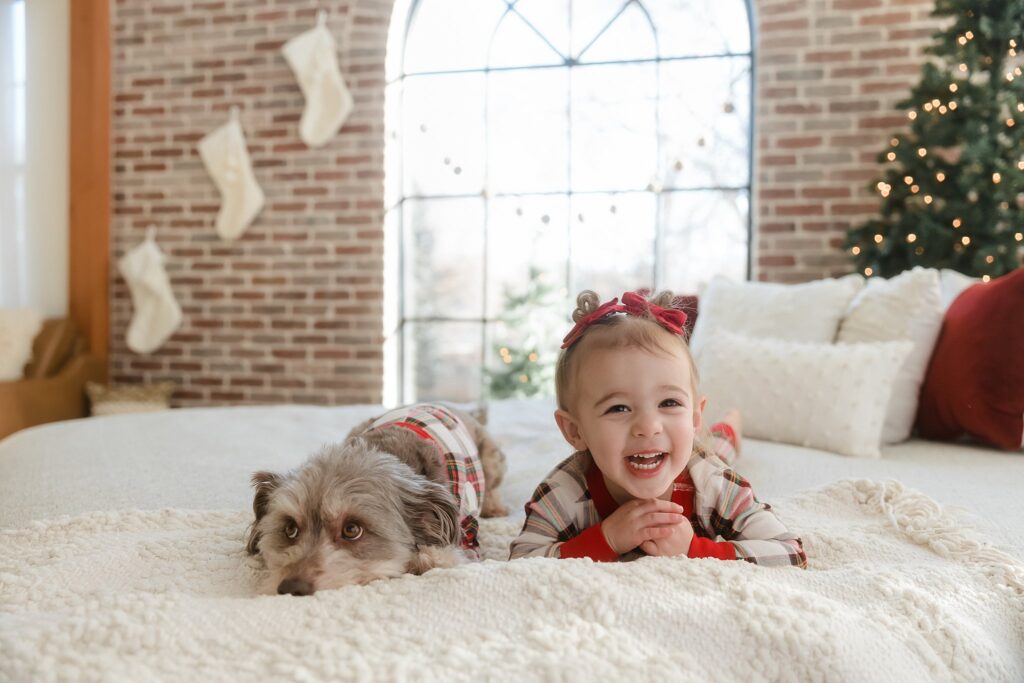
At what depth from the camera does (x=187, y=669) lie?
881mm

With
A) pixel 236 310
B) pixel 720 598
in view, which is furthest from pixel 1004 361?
pixel 236 310

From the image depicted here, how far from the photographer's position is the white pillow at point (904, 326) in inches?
98.3

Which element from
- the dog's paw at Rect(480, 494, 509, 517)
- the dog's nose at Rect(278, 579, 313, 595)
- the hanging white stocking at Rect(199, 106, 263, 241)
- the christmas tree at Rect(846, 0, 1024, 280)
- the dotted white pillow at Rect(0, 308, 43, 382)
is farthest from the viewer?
the hanging white stocking at Rect(199, 106, 263, 241)

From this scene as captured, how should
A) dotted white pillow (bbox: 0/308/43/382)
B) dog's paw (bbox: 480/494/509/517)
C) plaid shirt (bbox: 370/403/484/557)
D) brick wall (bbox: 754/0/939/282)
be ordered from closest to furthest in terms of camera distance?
plaid shirt (bbox: 370/403/484/557), dog's paw (bbox: 480/494/509/517), brick wall (bbox: 754/0/939/282), dotted white pillow (bbox: 0/308/43/382)

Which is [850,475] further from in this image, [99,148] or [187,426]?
[99,148]

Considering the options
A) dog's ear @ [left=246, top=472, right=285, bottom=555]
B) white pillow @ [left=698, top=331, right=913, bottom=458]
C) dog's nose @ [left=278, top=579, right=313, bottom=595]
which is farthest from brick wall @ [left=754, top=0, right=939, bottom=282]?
dog's nose @ [left=278, top=579, right=313, bottom=595]

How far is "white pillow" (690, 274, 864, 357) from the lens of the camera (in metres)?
2.76

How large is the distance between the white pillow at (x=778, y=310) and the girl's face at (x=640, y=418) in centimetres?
158

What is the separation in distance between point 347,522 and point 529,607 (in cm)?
36

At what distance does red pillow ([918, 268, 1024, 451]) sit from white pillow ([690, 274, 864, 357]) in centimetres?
36

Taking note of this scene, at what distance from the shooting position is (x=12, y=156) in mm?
4762

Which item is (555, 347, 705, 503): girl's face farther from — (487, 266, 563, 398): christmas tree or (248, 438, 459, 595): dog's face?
(487, 266, 563, 398): christmas tree

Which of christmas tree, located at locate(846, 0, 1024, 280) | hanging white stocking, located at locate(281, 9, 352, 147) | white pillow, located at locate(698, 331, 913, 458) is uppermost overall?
hanging white stocking, located at locate(281, 9, 352, 147)

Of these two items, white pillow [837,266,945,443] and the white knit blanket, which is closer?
the white knit blanket
